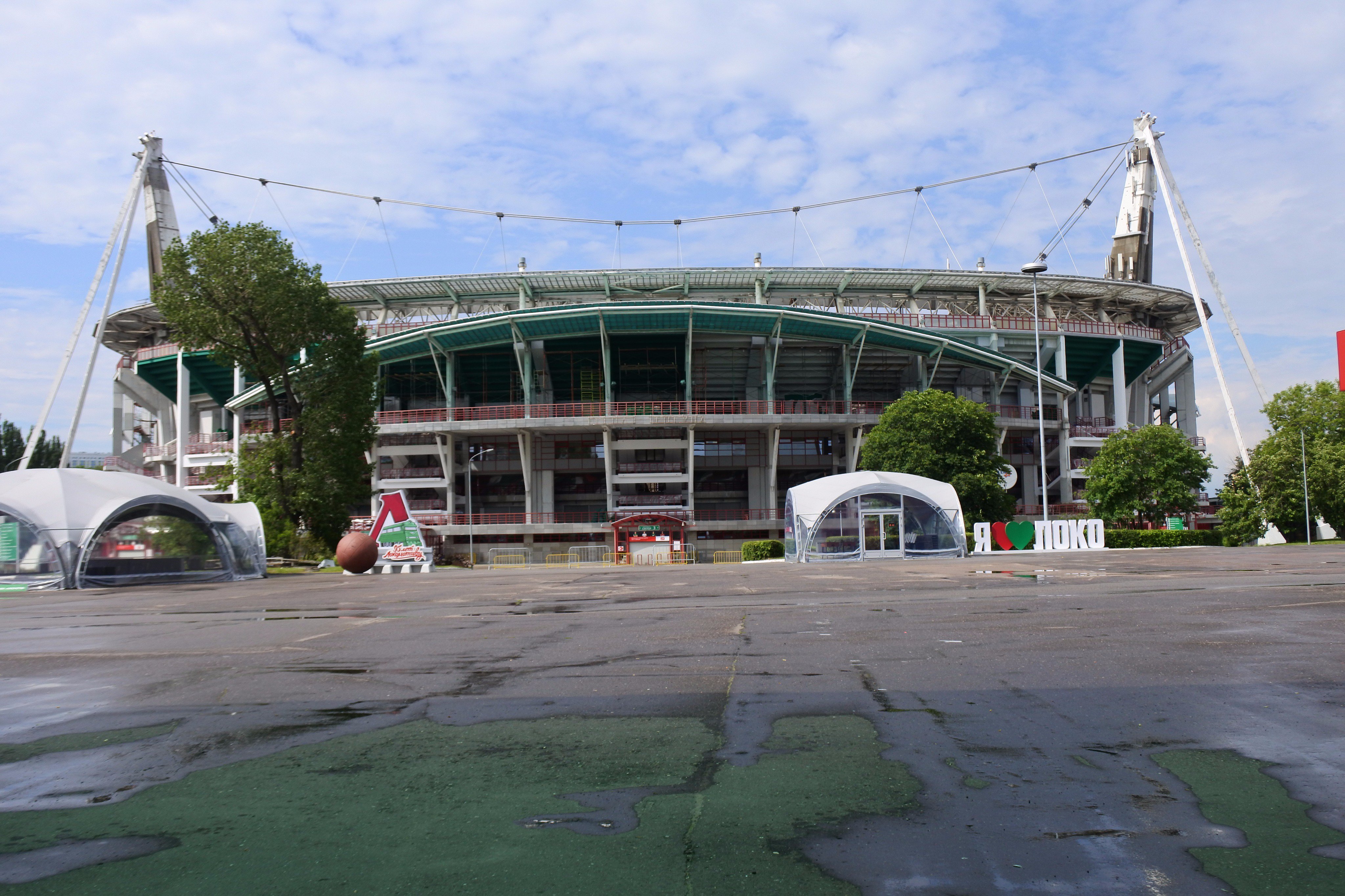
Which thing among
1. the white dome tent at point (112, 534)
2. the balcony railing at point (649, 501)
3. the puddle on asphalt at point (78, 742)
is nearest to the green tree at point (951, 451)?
the balcony railing at point (649, 501)

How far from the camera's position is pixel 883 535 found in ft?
116

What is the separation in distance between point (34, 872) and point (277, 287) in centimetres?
3571

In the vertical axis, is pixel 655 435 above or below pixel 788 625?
above

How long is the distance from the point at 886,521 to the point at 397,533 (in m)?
20.2

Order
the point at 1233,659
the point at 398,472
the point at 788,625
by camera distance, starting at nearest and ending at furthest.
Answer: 1. the point at 1233,659
2. the point at 788,625
3. the point at 398,472

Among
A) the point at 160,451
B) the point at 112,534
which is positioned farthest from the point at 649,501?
the point at 160,451

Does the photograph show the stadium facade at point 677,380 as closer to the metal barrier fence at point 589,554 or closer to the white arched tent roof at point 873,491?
the metal barrier fence at point 589,554

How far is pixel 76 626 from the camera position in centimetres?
1399

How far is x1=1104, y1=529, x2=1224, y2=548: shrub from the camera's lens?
41312mm

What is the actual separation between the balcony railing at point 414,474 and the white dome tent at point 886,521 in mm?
26793

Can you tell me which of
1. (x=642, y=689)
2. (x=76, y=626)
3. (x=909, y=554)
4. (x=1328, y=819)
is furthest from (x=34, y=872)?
(x=909, y=554)

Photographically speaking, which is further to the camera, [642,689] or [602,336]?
[602,336]

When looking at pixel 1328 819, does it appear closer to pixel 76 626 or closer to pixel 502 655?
pixel 502 655

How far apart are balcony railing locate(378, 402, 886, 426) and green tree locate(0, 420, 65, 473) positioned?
34.2 metres
